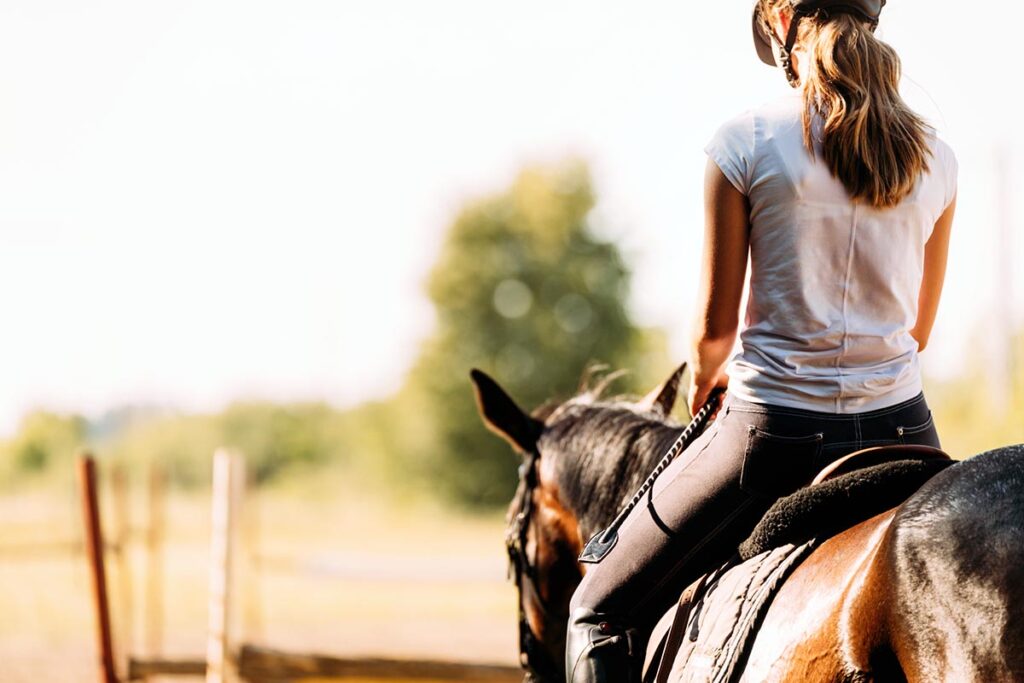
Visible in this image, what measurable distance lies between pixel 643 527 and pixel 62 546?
635 inches

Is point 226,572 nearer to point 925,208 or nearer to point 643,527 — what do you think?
point 643,527

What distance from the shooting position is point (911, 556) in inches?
69.7

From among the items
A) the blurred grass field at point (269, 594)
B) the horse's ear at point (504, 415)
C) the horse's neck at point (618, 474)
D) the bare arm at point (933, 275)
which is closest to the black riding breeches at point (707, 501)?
the bare arm at point (933, 275)

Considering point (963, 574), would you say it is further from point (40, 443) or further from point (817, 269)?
point (40, 443)

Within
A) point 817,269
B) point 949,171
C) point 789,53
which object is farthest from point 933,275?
point 789,53

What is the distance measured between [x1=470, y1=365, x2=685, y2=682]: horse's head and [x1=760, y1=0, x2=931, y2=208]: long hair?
109 cm

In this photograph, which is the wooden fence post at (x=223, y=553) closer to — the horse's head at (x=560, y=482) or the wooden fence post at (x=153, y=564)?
the wooden fence post at (x=153, y=564)

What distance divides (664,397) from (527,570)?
2.23ft

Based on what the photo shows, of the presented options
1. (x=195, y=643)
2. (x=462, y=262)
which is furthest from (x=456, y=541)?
(x=195, y=643)

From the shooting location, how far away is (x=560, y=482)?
330 cm

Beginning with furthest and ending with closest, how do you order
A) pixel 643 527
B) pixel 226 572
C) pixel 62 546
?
pixel 62 546 → pixel 226 572 → pixel 643 527

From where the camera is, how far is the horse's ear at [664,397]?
334 centimetres

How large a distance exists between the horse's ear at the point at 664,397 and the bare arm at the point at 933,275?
90cm

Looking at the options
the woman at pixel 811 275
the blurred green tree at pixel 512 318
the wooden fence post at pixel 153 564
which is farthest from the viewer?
the blurred green tree at pixel 512 318
